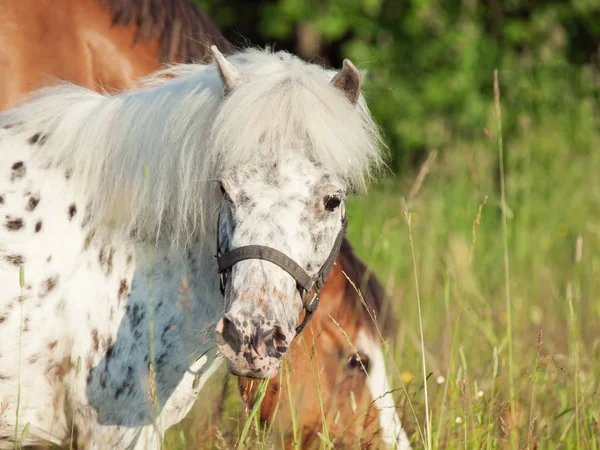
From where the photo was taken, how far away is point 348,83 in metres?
2.52

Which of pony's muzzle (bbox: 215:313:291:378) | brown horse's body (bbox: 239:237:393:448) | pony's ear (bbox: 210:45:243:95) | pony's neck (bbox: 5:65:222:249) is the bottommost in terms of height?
brown horse's body (bbox: 239:237:393:448)

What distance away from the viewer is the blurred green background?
4.75 metres

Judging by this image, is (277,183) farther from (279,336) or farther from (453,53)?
(453,53)

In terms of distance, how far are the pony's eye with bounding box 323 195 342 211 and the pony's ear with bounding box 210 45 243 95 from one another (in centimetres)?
47

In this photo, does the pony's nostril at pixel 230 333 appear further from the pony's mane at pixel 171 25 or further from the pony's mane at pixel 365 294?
the pony's mane at pixel 171 25

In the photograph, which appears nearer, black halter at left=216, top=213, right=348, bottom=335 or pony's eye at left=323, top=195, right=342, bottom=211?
black halter at left=216, top=213, right=348, bottom=335

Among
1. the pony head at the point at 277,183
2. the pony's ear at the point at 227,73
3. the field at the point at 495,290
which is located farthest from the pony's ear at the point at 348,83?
the field at the point at 495,290

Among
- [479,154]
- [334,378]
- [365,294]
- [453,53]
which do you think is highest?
[365,294]

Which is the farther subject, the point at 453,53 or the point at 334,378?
the point at 453,53

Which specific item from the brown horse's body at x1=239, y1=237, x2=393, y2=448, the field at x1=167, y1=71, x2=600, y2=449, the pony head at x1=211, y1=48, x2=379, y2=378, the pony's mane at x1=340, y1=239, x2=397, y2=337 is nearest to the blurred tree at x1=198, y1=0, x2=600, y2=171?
the field at x1=167, y1=71, x2=600, y2=449

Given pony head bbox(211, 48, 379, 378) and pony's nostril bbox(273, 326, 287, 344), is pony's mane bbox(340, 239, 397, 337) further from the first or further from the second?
pony's nostril bbox(273, 326, 287, 344)

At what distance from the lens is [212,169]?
2463 millimetres

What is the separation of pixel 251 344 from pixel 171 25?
2.17 metres

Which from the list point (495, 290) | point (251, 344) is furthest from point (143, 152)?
point (495, 290)
